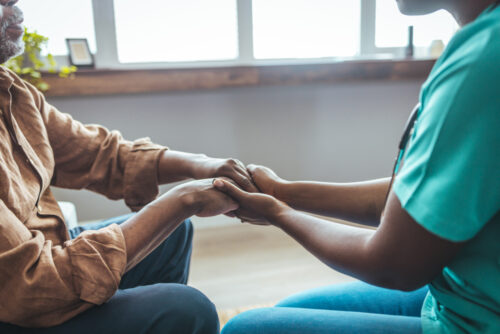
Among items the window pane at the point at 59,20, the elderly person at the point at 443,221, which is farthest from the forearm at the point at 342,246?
the window pane at the point at 59,20

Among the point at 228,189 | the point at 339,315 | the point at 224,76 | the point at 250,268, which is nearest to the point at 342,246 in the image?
the point at 339,315

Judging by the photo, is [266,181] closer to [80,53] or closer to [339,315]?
[339,315]

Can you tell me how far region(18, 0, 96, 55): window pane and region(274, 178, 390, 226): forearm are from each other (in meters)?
1.67

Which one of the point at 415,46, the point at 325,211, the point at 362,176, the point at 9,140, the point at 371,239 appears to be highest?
the point at 415,46

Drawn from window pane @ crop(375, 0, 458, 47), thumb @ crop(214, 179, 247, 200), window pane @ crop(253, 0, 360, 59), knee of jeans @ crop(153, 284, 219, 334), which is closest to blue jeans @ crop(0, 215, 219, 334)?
knee of jeans @ crop(153, 284, 219, 334)

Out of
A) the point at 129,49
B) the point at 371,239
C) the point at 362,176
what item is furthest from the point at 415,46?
the point at 371,239

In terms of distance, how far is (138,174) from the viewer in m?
1.26

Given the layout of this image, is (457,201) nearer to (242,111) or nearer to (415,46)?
(242,111)

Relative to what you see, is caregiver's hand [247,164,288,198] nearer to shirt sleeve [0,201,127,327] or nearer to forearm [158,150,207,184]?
forearm [158,150,207,184]

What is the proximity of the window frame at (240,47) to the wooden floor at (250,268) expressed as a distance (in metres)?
1.02

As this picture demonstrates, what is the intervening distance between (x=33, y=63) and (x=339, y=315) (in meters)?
2.10

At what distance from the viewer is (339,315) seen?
740 millimetres

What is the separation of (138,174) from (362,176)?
6.43 ft

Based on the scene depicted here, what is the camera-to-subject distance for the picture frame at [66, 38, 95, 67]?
2.23 metres
